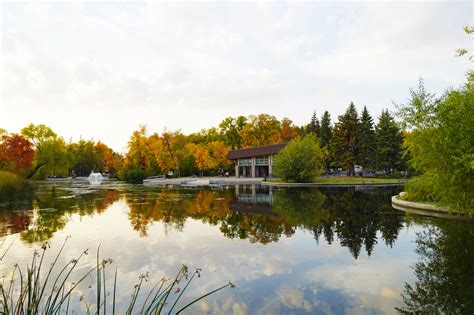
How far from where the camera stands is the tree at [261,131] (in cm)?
7756

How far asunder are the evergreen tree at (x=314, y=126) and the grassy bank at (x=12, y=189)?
2279 inches

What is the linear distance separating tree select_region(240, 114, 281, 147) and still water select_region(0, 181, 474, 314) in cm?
6052

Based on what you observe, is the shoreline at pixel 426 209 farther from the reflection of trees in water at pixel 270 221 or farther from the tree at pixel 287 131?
the tree at pixel 287 131

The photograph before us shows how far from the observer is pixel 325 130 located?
69438 mm

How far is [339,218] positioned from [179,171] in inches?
2311

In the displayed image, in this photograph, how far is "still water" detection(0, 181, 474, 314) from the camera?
6.32m

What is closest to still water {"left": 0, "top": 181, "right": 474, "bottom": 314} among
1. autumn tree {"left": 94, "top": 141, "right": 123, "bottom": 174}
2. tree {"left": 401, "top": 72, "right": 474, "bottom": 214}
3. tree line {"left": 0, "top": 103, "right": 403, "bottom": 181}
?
tree {"left": 401, "top": 72, "right": 474, "bottom": 214}

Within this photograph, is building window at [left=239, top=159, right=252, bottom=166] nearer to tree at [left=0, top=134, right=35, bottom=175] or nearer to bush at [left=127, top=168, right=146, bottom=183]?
bush at [left=127, top=168, right=146, bottom=183]

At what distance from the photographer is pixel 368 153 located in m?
55.9

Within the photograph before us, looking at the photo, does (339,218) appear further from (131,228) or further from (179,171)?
(179,171)

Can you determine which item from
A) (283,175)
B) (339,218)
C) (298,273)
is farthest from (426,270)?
(283,175)

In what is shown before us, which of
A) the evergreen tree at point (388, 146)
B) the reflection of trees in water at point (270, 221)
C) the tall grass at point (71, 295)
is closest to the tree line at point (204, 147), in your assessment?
the evergreen tree at point (388, 146)

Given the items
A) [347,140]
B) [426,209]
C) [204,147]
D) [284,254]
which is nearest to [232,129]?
[204,147]

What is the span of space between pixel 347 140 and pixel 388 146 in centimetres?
764
